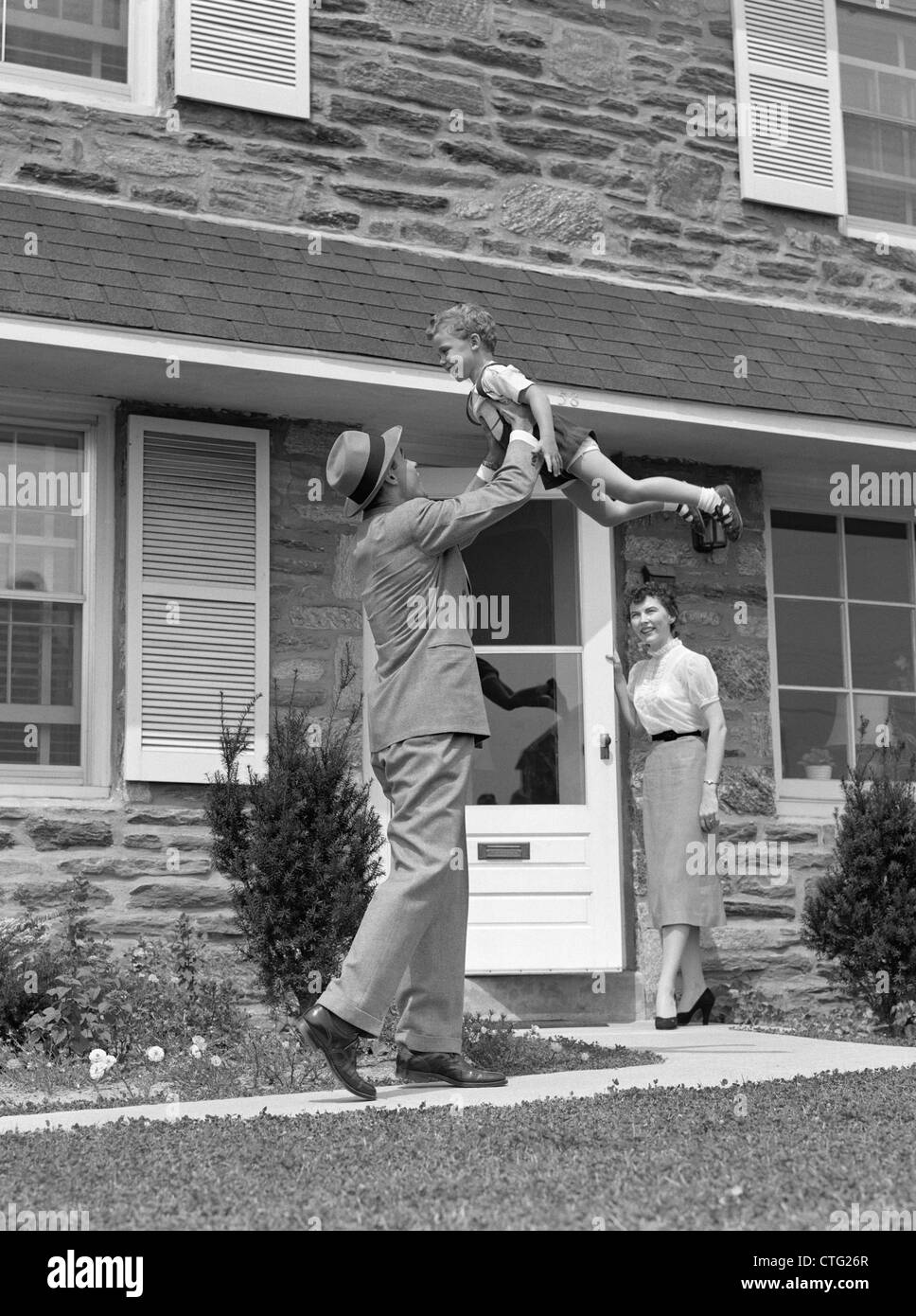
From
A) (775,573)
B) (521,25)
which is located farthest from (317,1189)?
(521,25)

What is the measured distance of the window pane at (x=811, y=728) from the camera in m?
8.80

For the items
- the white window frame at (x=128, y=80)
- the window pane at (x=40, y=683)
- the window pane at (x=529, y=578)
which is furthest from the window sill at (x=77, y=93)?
the window pane at (x=529, y=578)

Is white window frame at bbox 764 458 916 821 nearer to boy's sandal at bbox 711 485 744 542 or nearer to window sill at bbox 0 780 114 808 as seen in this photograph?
boy's sandal at bbox 711 485 744 542

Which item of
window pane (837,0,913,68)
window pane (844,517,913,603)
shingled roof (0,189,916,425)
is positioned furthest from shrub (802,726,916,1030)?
window pane (837,0,913,68)

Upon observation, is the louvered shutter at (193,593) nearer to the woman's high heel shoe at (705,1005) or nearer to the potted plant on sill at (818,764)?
the woman's high heel shoe at (705,1005)

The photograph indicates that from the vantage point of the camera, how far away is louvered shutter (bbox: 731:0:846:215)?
30.2 ft

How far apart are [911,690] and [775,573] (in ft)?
3.41

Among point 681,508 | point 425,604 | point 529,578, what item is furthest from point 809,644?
point 425,604

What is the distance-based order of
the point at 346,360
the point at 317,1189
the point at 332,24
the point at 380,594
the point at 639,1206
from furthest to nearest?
1. the point at 332,24
2. the point at 346,360
3. the point at 380,594
4. the point at 317,1189
5. the point at 639,1206

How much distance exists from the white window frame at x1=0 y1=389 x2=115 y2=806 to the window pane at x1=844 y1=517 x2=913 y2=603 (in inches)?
160

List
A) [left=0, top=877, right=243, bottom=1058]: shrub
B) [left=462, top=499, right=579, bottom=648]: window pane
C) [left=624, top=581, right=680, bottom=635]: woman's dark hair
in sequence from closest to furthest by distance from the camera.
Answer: [left=0, top=877, right=243, bottom=1058]: shrub < [left=624, top=581, right=680, bottom=635]: woman's dark hair < [left=462, top=499, right=579, bottom=648]: window pane

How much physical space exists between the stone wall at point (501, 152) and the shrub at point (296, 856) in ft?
9.05

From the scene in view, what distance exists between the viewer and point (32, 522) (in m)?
7.42

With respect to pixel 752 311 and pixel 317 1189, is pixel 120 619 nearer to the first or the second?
pixel 752 311
